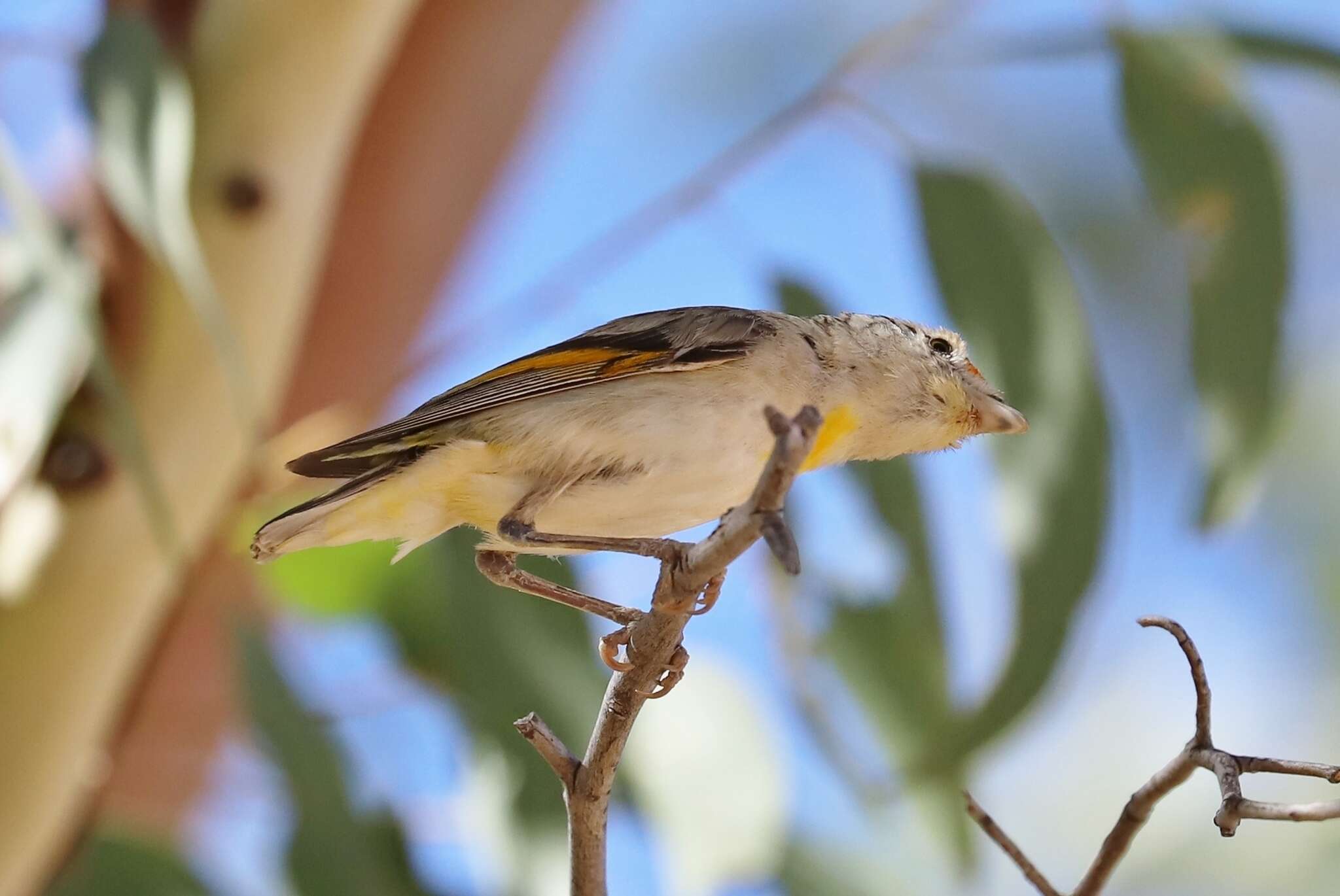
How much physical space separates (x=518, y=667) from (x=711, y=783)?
1.81 ft

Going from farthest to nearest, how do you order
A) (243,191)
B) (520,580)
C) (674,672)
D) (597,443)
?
(243,191)
(520,580)
(597,443)
(674,672)

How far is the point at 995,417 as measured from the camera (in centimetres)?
248

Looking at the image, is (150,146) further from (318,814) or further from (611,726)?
(611,726)

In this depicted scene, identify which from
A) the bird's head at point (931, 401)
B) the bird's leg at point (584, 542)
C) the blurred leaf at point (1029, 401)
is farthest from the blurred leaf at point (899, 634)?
the bird's leg at point (584, 542)

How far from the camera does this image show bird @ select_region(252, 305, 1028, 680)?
2156 mm

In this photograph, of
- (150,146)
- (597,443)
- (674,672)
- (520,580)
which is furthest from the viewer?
(150,146)

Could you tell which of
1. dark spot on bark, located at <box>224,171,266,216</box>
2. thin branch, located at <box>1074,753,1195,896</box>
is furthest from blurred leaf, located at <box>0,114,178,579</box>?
thin branch, located at <box>1074,753,1195,896</box>

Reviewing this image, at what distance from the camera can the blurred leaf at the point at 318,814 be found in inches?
131

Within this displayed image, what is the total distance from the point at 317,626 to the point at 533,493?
2.12 m

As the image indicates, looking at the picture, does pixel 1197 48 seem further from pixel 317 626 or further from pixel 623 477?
pixel 317 626

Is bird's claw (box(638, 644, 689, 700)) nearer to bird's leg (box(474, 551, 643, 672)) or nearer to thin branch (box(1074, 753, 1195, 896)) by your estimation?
bird's leg (box(474, 551, 643, 672))

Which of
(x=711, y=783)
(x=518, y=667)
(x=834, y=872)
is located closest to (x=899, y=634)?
(x=711, y=783)

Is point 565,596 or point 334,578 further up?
point 565,596

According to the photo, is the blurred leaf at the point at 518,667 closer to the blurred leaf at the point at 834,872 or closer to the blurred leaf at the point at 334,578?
the blurred leaf at the point at 334,578
